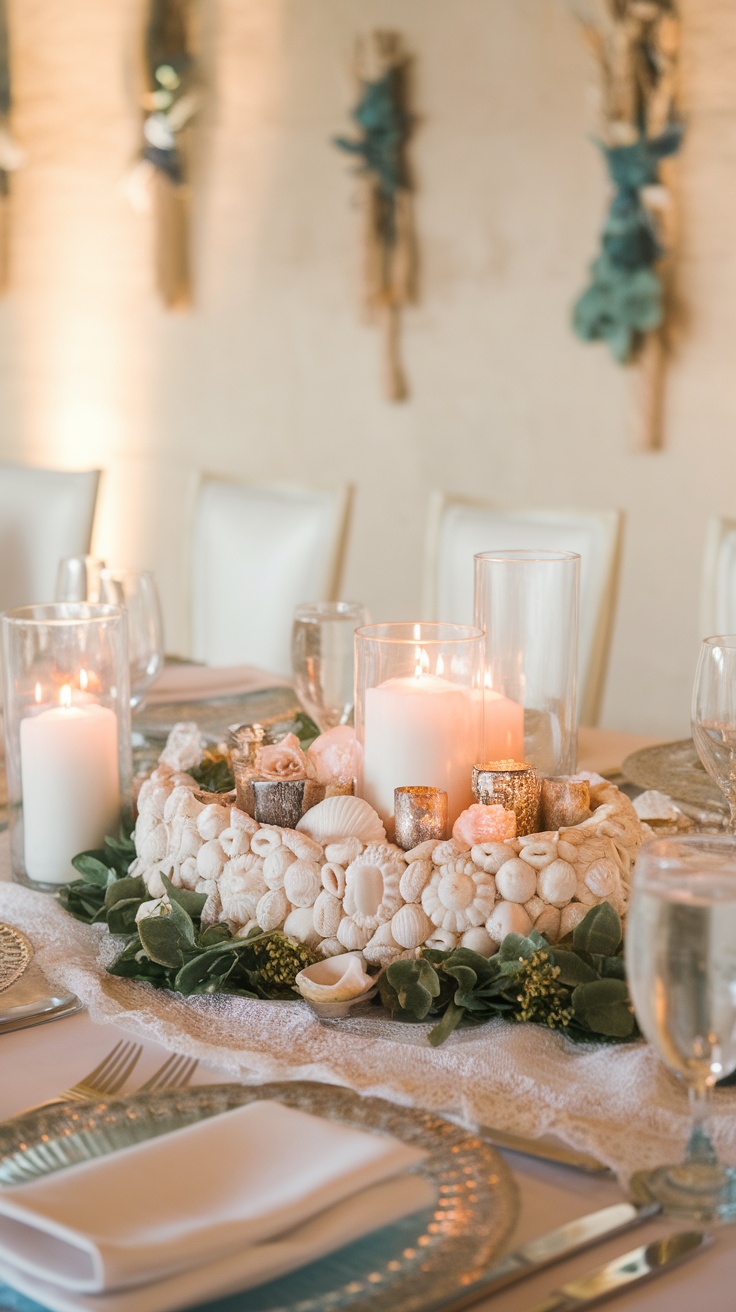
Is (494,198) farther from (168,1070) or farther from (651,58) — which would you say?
(168,1070)

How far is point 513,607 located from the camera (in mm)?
1139

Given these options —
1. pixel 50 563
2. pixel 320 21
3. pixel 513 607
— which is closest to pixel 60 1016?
pixel 513 607

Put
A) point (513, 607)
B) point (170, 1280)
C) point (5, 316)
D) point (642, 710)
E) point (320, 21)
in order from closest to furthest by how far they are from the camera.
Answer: point (170, 1280) → point (513, 607) → point (642, 710) → point (320, 21) → point (5, 316)

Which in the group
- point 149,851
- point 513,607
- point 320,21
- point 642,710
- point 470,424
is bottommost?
point 642,710

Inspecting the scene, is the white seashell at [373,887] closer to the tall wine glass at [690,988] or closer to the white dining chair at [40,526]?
the tall wine glass at [690,988]

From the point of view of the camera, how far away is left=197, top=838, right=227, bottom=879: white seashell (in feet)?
3.20

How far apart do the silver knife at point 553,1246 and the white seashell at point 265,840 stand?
1.13ft

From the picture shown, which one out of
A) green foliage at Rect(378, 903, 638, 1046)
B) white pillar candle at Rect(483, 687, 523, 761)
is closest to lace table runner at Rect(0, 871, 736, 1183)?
green foliage at Rect(378, 903, 638, 1046)

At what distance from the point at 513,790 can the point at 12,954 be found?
1.17ft

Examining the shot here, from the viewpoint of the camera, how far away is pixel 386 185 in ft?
12.0

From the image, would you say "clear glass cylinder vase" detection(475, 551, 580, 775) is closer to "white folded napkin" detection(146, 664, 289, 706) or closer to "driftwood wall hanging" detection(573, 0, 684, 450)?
"white folded napkin" detection(146, 664, 289, 706)

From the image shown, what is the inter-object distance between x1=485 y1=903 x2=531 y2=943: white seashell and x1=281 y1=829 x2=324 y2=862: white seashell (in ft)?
0.39

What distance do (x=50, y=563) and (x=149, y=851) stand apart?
1786 mm

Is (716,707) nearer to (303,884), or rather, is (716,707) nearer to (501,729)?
(501,729)
